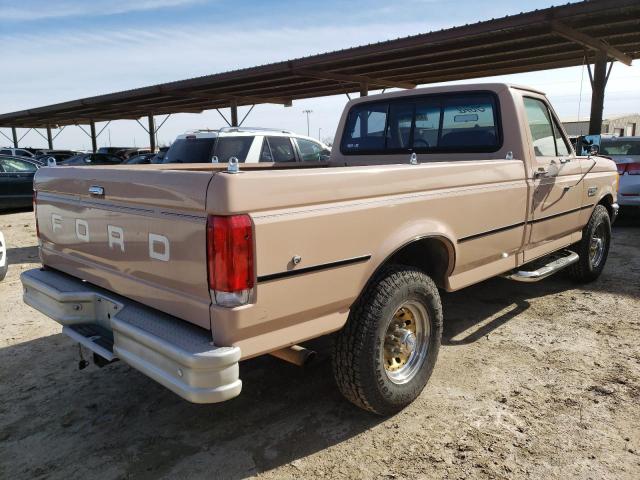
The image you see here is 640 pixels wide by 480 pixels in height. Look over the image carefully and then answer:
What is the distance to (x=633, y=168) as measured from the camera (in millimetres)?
9578

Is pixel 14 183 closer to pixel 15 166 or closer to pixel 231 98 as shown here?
pixel 15 166

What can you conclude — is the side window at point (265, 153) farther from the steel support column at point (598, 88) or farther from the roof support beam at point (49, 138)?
the roof support beam at point (49, 138)

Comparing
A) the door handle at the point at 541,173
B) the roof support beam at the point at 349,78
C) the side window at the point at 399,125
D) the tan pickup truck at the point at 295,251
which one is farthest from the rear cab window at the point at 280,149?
the roof support beam at the point at 349,78

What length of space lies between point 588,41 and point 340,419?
1147 cm

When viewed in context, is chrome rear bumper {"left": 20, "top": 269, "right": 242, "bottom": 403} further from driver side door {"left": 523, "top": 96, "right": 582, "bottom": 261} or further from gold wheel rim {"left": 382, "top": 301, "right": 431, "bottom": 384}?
driver side door {"left": 523, "top": 96, "right": 582, "bottom": 261}

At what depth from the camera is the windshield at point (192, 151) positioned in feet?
27.5

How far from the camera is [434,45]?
11930 mm

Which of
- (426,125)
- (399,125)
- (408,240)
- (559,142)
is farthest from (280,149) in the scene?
(408,240)

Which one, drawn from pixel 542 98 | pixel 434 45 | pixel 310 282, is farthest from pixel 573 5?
pixel 310 282

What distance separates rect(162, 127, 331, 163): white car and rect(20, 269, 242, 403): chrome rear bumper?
5262 mm

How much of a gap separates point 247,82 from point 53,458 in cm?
1623

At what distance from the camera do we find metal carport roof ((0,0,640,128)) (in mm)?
10148

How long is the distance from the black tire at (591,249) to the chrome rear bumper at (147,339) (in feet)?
15.6

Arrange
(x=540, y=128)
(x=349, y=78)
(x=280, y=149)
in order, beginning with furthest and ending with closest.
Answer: (x=349, y=78)
(x=280, y=149)
(x=540, y=128)
